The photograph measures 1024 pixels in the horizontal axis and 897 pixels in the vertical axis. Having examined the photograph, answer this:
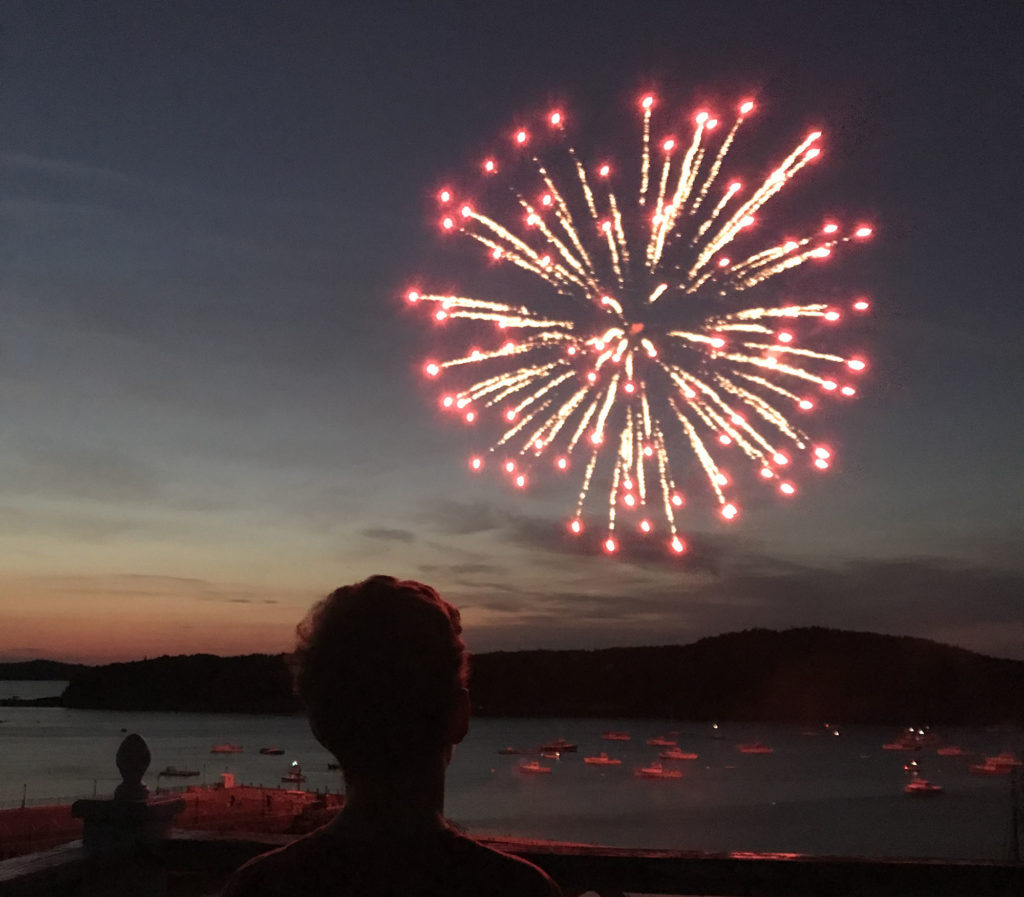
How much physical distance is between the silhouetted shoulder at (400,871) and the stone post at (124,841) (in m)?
2.19

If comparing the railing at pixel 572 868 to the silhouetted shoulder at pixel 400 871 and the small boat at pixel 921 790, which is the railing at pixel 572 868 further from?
the small boat at pixel 921 790

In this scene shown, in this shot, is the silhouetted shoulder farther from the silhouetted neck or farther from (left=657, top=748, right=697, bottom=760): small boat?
(left=657, top=748, right=697, bottom=760): small boat

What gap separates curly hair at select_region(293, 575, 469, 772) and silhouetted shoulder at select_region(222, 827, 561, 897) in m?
0.14

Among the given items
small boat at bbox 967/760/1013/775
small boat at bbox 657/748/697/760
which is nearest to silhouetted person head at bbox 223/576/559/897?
small boat at bbox 657/748/697/760

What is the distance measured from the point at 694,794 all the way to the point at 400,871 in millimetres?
115224

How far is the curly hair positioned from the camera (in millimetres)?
1733

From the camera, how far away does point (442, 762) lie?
5.97ft

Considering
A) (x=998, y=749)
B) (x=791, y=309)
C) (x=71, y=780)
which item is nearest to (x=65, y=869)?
(x=791, y=309)

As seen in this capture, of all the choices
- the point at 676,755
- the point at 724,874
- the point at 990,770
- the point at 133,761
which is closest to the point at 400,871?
the point at 724,874

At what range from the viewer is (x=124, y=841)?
369 cm

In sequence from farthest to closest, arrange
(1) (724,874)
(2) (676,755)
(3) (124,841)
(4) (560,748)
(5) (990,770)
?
(4) (560,748) < (2) (676,755) < (5) (990,770) < (3) (124,841) < (1) (724,874)

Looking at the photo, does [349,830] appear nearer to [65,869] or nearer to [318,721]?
[318,721]

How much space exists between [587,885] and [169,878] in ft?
5.58

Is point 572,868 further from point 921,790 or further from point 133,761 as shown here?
point 921,790
